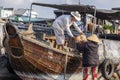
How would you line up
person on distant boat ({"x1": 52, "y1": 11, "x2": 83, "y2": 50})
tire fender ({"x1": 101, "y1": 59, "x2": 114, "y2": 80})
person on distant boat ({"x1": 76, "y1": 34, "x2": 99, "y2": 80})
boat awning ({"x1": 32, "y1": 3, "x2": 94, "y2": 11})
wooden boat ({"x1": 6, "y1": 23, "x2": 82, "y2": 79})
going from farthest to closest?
tire fender ({"x1": 101, "y1": 59, "x2": 114, "y2": 80}) → boat awning ({"x1": 32, "y1": 3, "x2": 94, "y2": 11}) → person on distant boat ({"x1": 76, "y1": 34, "x2": 99, "y2": 80}) → person on distant boat ({"x1": 52, "y1": 11, "x2": 83, "y2": 50}) → wooden boat ({"x1": 6, "y1": 23, "x2": 82, "y2": 79})

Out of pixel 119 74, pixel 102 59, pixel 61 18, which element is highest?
pixel 61 18

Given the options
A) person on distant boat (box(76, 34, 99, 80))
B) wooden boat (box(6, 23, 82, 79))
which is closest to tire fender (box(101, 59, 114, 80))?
wooden boat (box(6, 23, 82, 79))

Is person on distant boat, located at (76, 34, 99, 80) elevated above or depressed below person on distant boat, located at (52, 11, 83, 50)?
below

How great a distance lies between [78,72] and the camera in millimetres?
11656

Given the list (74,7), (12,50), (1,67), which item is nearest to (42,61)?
(12,50)

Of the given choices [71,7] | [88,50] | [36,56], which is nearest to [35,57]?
[36,56]

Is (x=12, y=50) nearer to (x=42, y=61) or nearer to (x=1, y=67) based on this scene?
(x=42, y=61)

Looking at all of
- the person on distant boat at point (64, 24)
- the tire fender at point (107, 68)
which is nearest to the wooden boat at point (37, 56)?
the person on distant boat at point (64, 24)

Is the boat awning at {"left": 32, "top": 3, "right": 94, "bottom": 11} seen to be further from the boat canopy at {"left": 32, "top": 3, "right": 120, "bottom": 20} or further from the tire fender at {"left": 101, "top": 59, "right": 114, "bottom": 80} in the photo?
the tire fender at {"left": 101, "top": 59, "right": 114, "bottom": 80}

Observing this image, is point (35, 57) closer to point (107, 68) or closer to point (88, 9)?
point (88, 9)

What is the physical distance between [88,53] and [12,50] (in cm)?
222

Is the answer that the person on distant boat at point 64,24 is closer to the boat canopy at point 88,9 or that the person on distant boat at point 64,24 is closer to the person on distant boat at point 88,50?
the person on distant boat at point 88,50

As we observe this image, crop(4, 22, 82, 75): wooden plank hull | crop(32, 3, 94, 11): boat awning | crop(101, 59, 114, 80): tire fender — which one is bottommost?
crop(101, 59, 114, 80): tire fender

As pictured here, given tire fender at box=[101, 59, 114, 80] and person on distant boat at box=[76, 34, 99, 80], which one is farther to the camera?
tire fender at box=[101, 59, 114, 80]
